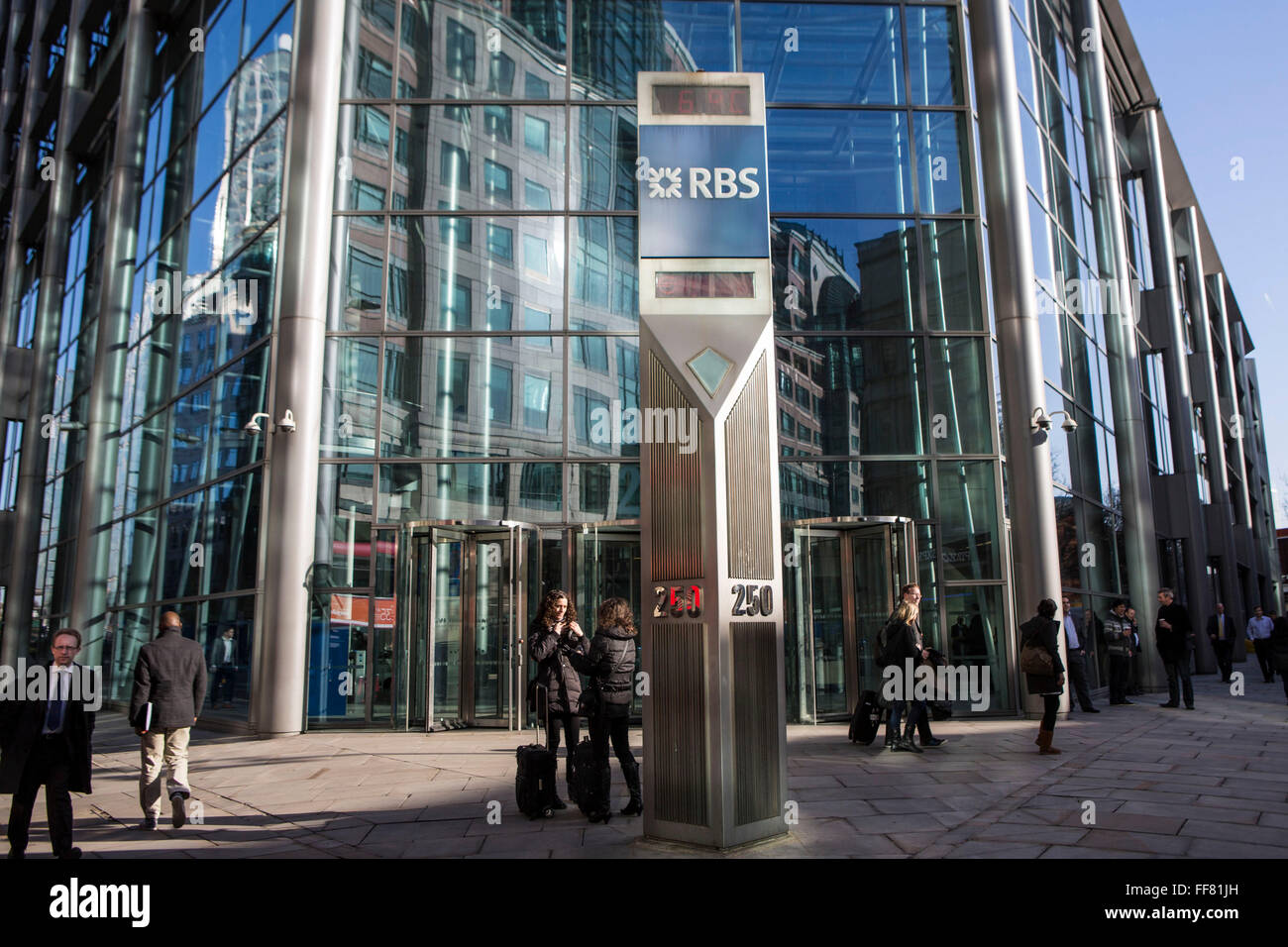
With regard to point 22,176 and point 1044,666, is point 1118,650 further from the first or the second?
point 22,176

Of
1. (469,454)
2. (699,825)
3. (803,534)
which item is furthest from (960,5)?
(699,825)

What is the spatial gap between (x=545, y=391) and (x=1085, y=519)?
10.3 m

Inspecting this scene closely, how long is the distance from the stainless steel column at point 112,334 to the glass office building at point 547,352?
324 centimetres

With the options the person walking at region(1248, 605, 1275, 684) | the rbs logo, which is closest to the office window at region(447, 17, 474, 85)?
the rbs logo

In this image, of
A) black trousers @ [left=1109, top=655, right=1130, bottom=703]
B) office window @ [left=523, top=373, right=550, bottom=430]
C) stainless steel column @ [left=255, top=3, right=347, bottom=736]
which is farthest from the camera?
black trousers @ [left=1109, top=655, right=1130, bottom=703]

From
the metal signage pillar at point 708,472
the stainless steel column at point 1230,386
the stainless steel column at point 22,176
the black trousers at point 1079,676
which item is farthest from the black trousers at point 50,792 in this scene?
the stainless steel column at point 1230,386

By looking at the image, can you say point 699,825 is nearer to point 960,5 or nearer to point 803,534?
point 803,534

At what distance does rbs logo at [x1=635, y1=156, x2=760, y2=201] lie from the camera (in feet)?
23.8

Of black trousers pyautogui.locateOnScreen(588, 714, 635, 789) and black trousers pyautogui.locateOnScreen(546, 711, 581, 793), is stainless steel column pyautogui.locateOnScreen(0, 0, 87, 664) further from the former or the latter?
black trousers pyautogui.locateOnScreen(588, 714, 635, 789)

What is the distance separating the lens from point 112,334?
2298cm

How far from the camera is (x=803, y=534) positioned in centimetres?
1439

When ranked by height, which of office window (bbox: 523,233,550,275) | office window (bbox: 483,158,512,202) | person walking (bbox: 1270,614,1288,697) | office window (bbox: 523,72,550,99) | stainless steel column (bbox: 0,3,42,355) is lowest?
person walking (bbox: 1270,614,1288,697)

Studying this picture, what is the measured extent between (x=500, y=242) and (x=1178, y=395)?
67.0 ft

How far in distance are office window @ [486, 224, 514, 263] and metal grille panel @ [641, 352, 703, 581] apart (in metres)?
9.33
